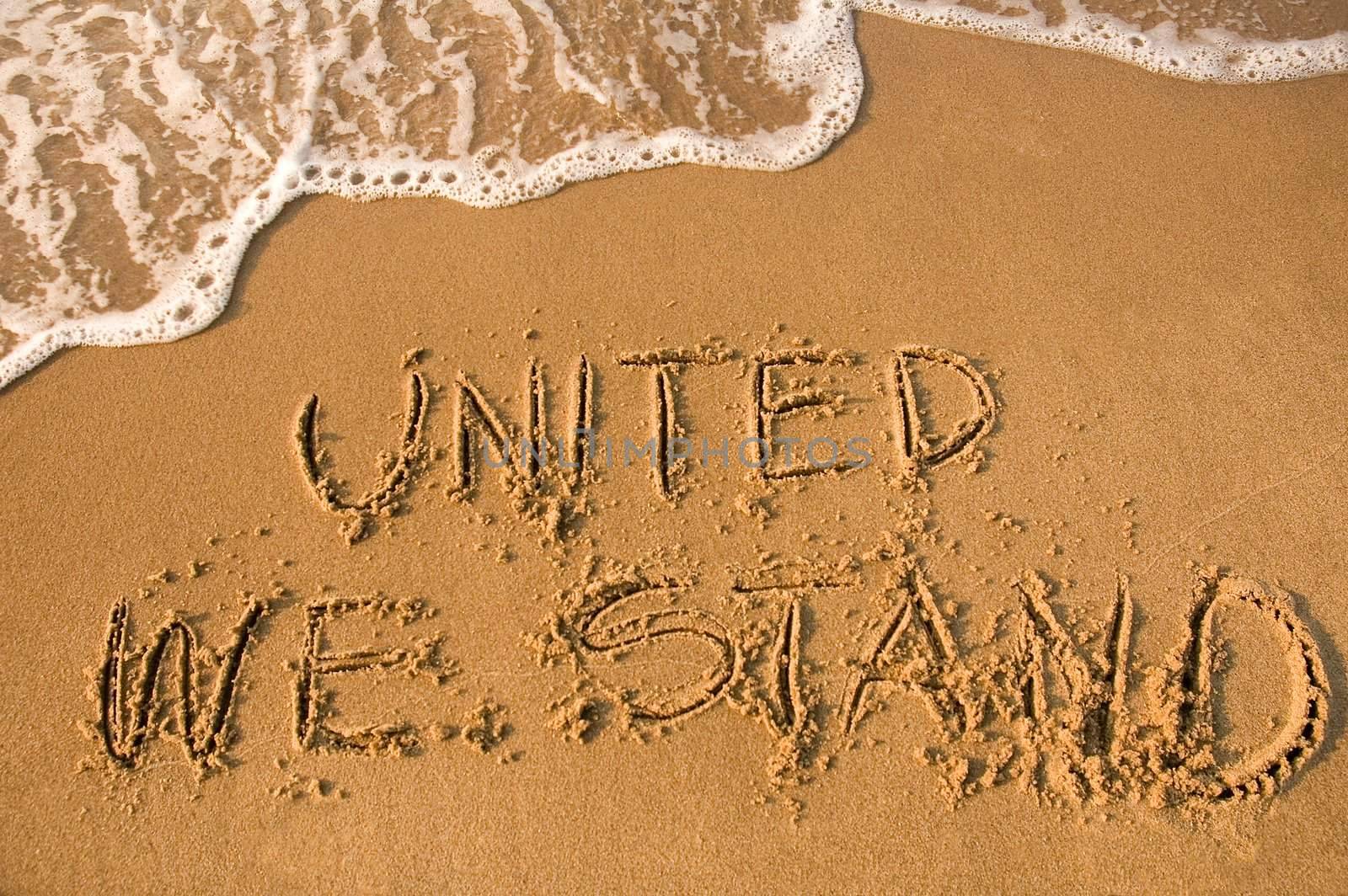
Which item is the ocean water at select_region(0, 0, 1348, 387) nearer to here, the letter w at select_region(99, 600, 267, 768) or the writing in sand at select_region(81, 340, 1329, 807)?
the letter w at select_region(99, 600, 267, 768)

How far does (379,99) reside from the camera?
3.57 m

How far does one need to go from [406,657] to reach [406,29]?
279 cm

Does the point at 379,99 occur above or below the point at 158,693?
above

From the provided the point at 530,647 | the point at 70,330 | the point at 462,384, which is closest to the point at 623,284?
the point at 462,384

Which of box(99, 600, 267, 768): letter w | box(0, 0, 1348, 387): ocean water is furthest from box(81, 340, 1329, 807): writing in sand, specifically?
box(0, 0, 1348, 387): ocean water

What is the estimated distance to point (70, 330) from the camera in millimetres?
2973

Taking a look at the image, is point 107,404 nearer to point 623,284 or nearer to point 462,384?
point 462,384

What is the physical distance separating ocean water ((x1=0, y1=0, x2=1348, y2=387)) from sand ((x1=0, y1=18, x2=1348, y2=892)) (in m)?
0.20

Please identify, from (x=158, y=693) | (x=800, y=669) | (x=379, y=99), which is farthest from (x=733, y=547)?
(x=379, y=99)

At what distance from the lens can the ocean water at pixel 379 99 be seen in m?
3.17

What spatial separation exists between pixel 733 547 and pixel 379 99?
243 cm

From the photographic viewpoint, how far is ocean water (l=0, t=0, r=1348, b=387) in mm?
3166

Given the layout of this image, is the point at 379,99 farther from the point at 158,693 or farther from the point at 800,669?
the point at 800,669

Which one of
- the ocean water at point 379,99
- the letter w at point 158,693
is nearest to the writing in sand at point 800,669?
the letter w at point 158,693
